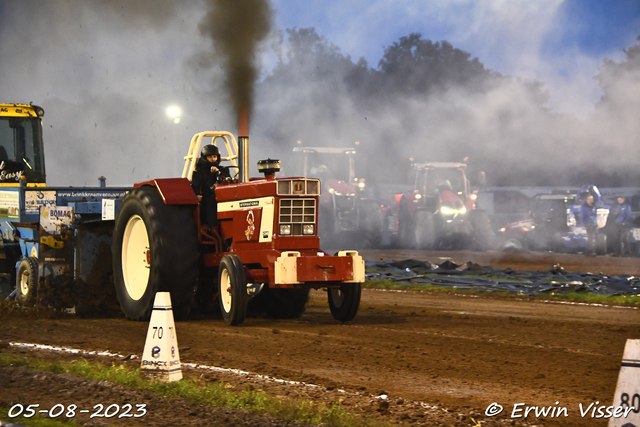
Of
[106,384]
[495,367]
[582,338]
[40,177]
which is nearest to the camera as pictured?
[106,384]

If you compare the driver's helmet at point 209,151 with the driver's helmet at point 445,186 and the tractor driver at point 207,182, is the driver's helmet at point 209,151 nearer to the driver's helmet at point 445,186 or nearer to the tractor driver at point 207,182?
the tractor driver at point 207,182

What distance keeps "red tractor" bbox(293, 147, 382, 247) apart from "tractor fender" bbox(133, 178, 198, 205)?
57.3ft

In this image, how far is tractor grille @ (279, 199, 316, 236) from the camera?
31.3 feet

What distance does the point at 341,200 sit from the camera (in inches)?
1107

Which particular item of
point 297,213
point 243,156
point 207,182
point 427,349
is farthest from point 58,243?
point 427,349

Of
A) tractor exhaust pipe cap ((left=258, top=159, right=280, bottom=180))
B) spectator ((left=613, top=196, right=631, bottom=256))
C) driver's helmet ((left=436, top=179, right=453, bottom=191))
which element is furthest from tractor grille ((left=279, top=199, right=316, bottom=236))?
driver's helmet ((left=436, top=179, right=453, bottom=191))

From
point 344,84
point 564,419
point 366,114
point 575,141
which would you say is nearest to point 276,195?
point 564,419

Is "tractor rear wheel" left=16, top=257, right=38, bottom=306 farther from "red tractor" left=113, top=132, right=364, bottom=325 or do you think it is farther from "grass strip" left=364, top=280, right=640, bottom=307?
"grass strip" left=364, top=280, right=640, bottom=307

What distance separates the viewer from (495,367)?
700 centimetres

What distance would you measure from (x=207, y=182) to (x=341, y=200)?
17677 millimetres

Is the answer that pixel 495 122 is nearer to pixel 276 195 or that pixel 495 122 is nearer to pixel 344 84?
pixel 344 84

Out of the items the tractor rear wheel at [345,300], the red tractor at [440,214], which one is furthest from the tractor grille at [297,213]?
the red tractor at [440,214]

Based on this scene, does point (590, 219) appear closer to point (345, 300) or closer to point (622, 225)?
point (622, 225)

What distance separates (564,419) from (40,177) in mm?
12445
